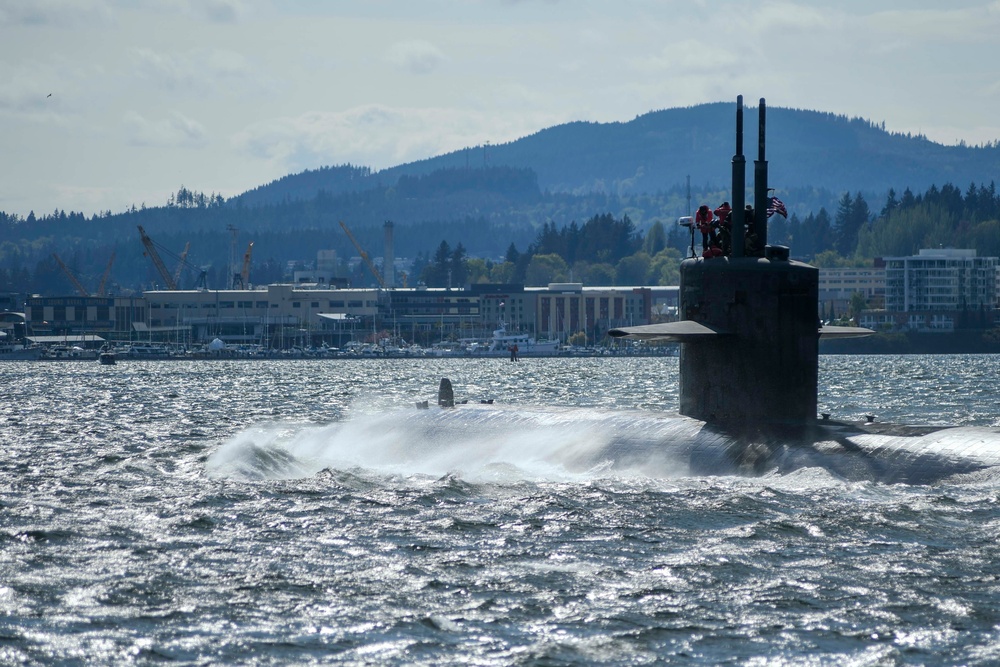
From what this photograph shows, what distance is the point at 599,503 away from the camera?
19047 millimetres

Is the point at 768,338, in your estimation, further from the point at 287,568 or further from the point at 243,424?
the point at 243,424

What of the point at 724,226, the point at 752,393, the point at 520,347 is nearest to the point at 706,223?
the point at 724,226

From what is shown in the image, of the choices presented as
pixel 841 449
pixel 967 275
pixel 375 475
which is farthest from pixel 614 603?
pixel 967 275

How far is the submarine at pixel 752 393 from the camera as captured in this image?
19.7m

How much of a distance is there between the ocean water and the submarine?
447mm

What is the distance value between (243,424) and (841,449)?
79.9 ft

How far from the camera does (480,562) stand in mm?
15492

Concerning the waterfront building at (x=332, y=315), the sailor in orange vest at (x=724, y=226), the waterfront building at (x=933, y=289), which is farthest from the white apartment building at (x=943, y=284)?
the sailor in orange vest at (x=724, y=226)

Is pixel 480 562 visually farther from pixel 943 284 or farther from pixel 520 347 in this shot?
pixel 943 284

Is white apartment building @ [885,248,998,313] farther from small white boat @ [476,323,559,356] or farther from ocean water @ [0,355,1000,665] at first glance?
ocean water @ [0,355,1000,665]

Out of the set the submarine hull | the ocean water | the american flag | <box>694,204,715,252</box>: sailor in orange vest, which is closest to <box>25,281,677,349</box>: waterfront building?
the submarine hull

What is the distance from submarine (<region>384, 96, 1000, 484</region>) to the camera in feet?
64.5

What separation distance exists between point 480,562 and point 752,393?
722 centimetres

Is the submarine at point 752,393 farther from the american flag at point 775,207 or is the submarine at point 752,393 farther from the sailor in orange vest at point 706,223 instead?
the sailor in orange vest at point 706,223
